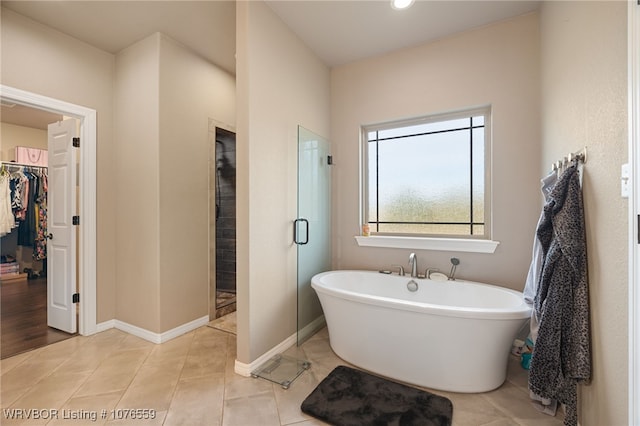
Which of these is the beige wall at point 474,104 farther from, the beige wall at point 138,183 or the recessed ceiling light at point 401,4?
the beige wall at point 138,183

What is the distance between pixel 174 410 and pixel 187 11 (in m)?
2.93

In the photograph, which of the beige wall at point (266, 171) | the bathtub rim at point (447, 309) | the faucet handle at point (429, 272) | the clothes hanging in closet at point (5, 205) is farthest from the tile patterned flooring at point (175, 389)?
the clothes hanging in closet at point (5, 205)

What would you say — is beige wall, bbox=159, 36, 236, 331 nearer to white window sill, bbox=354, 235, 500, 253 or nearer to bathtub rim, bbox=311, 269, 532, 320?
bathtub rim, bbox=311, 269, 532, 320

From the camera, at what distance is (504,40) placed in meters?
2.46

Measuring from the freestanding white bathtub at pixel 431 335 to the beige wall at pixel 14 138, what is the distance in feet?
18.5

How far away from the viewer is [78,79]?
2.70 meters

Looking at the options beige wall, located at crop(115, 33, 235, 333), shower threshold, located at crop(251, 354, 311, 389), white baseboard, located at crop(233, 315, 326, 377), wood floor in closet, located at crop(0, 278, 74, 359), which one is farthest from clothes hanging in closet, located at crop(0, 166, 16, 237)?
shower threshold, located at crop(251, 354, 311, 389)

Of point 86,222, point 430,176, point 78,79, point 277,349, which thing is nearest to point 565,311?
point 430,176

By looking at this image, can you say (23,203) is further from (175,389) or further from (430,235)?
(430,235)

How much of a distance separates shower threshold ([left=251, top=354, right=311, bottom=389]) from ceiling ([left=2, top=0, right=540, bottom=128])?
284 centimetres

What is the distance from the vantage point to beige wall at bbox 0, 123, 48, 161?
4.54 metres

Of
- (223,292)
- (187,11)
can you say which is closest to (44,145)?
(223,292)

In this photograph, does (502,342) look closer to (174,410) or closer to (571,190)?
(571,190)

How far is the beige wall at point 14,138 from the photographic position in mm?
4543
